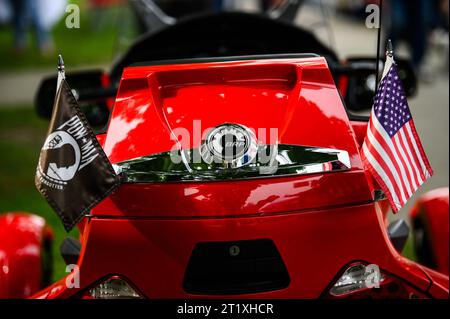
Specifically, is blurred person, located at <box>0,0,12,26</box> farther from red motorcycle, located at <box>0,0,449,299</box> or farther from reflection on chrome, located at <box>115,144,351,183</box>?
reflection on chrome, located at <box>115,144,351,183</box>

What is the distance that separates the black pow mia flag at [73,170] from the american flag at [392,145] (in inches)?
34.0

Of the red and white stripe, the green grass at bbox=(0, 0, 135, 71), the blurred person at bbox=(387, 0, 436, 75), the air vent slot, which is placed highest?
the green grass at bbox=(0, 0, 135, 71)

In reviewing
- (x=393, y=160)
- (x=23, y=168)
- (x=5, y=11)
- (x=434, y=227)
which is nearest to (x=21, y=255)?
(x=393, y=160)

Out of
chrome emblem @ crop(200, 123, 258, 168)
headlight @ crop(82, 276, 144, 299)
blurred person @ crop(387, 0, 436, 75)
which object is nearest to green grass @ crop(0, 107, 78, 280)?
headlight @ crop(82, 276, 144, 299)

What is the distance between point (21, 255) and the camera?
303 cm

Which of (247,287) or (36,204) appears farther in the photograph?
(36,204)

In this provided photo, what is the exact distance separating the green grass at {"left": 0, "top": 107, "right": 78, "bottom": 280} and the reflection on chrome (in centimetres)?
193

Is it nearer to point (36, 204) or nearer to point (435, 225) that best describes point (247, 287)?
point (435, 225)

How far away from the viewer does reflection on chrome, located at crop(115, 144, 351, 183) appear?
7.30 feet

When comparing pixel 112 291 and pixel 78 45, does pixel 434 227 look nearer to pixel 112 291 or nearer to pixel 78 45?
pixel 112 291

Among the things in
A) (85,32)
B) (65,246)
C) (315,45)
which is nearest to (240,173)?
(65,246)

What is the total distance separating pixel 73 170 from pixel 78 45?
12450 millimetres

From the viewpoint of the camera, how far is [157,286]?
229 cm
